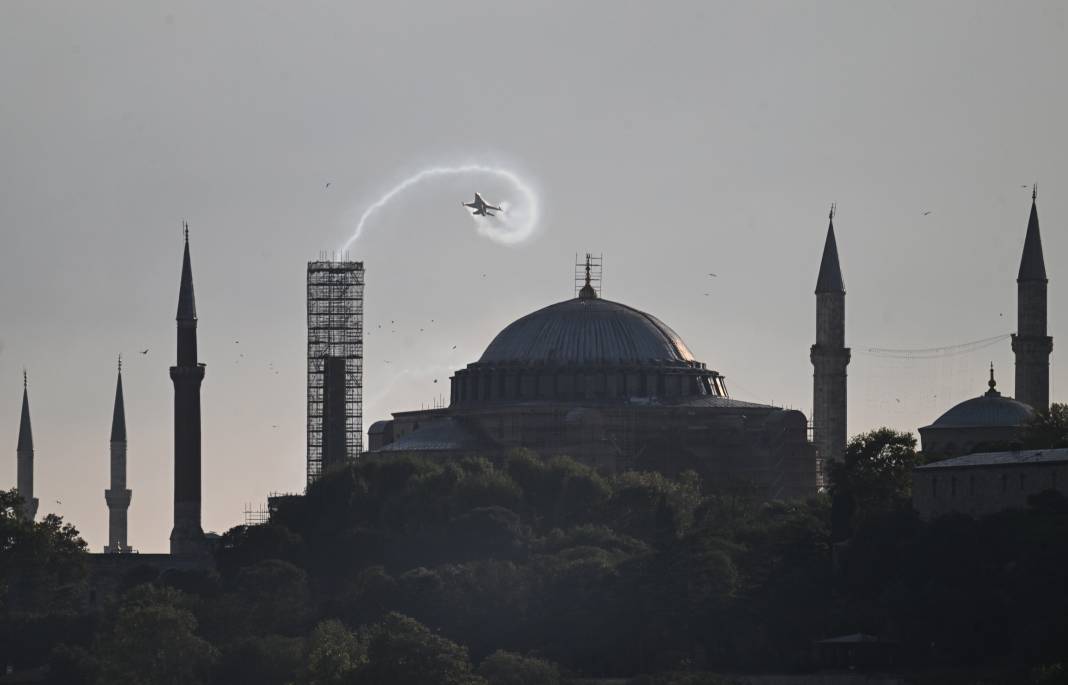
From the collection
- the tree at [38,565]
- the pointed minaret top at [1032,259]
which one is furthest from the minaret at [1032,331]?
the tree at [38,565]

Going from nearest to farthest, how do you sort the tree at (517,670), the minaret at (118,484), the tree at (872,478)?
1. the tree at (517,670)
2. the tree at (872,478)
3. the minaret at (118,484)

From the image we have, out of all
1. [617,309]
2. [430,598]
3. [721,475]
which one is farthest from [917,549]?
[617,309]

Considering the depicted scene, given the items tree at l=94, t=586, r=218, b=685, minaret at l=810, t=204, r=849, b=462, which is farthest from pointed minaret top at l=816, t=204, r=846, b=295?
tree at l=94, t=586, r=218, b=685

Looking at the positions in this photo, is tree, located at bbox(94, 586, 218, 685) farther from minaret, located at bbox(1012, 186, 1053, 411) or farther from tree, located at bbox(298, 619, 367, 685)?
minaret, located at bbox(1012, 186, 1053, 411)

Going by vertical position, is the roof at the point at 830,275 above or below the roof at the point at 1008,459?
above

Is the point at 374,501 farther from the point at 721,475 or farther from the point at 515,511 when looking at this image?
the point at 721,475

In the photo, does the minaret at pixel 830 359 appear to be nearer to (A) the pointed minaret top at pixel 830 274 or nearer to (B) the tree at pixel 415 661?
(A) the pointed minaret top at pixel 830 274

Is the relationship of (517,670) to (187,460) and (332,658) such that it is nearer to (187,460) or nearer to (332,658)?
(332,658)
